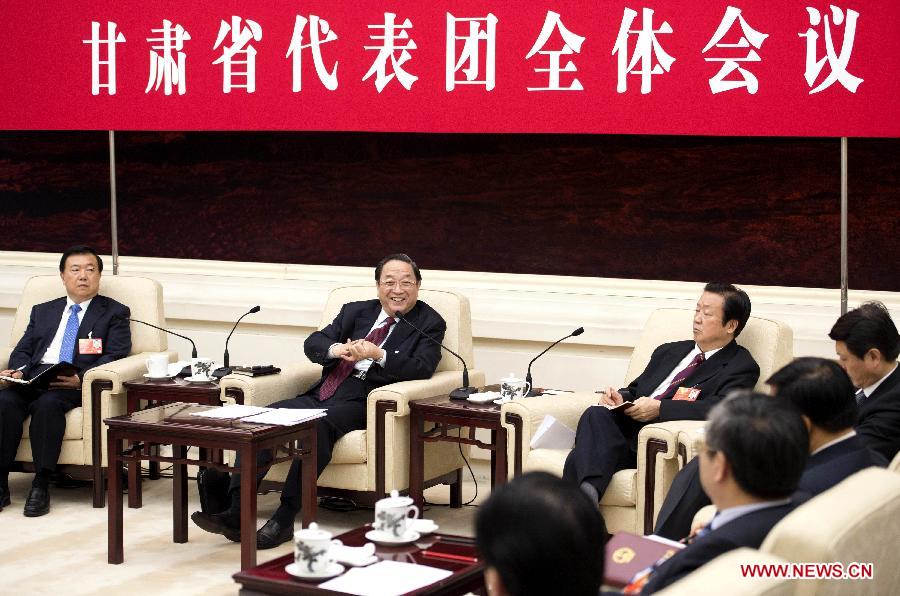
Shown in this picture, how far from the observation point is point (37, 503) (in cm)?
548

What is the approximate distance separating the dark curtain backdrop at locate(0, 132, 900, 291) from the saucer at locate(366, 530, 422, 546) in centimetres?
291

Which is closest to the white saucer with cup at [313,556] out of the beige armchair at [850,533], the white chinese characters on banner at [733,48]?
the beige armchair at [850,533]

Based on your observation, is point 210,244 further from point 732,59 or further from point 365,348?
point 732,59

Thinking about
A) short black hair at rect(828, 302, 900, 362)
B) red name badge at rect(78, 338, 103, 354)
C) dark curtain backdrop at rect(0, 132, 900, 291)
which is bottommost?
red name badge at rect(78, 338, 103, 354)

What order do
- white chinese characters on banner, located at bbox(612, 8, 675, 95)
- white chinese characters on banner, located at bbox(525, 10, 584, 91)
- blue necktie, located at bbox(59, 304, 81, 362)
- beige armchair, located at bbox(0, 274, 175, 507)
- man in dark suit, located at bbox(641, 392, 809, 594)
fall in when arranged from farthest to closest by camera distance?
1. blue necktie, located at bbox(59, 304, 81, 362)
2. beige armchair, located at bbox(0, 274, 175, 507)
3. white chinese characters on banner, located at bbox(525, 10, 584, 91)
4. white chinese characters on banner, located at bbox(612, 8, 675, 95)
5. man in dark suit, located at bbox(641, 392, 809, 594)

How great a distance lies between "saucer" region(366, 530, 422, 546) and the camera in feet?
11.3

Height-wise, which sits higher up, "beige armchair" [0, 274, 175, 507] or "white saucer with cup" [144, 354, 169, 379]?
"white saucer with cup" [144, 354, 169, 379]

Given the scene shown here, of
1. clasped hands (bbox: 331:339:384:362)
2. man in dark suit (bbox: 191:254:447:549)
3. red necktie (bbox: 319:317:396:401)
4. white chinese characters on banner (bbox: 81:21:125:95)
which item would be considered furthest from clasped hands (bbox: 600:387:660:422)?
white chinese characters on banner (bbox: 81:21:125:95)

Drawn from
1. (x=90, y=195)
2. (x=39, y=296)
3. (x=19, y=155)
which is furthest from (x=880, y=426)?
(x=19, y=155)

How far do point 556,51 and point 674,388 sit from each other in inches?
60.4

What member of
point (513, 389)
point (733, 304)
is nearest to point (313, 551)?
point (513, 389)

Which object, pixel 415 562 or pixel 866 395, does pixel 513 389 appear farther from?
pixel 415 562

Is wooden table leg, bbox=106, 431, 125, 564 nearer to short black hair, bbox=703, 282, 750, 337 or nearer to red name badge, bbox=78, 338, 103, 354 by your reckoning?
red name badge, bbox=78, 338, 103, 354

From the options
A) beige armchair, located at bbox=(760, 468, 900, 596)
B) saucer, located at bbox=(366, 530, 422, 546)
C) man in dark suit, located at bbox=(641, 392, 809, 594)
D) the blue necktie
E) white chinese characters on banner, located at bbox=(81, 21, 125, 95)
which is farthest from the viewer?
white chinese characters on banner, located at bbox=(81, 21, 125, 95)
